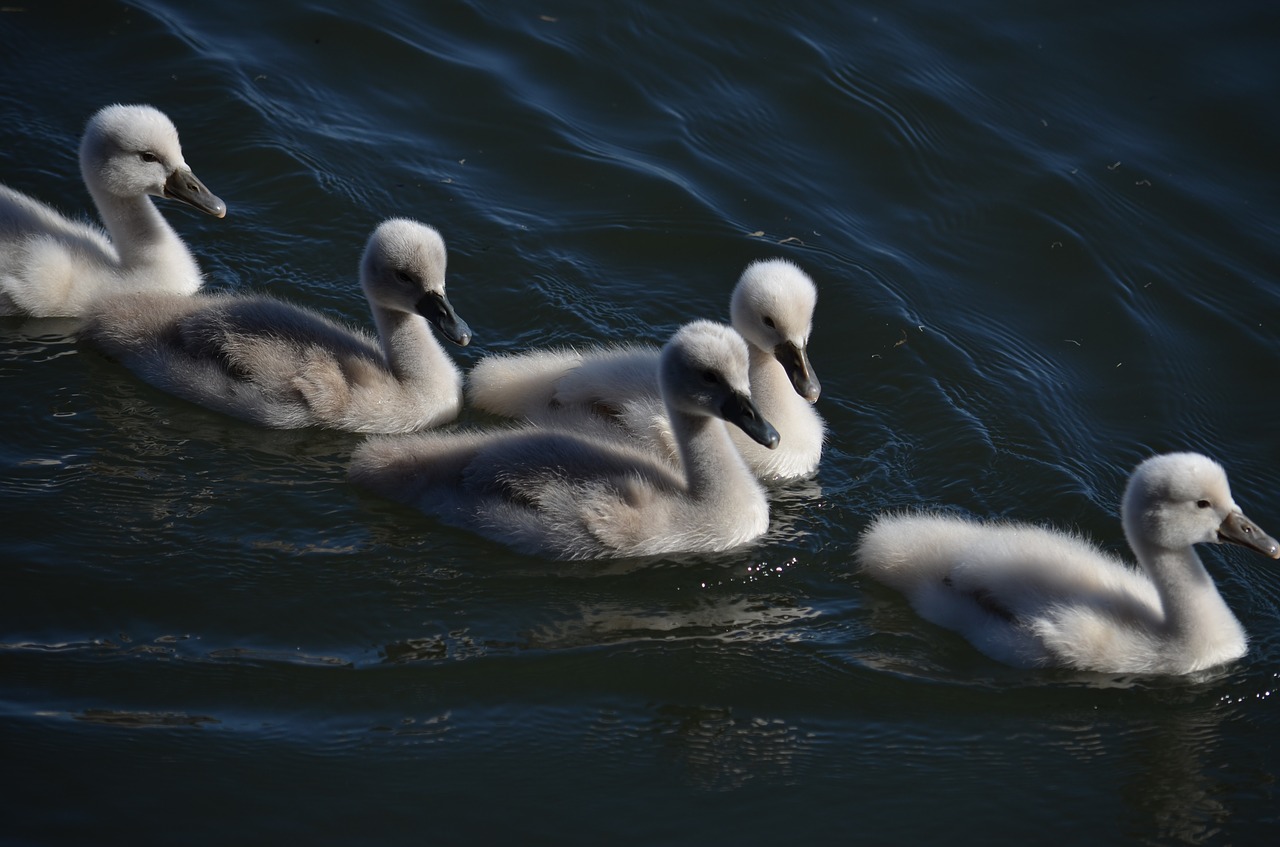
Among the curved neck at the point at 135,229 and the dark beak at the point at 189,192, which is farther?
the dark beak at the point at 189,192

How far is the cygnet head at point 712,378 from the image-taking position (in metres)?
6.70

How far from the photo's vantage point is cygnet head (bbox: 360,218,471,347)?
7.52 m

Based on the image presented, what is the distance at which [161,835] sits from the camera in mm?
5266

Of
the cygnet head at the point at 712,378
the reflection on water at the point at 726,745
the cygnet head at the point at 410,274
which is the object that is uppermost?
the cygnet head at the point at 410,274

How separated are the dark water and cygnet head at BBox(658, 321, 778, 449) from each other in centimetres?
62

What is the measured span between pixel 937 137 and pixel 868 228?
3.86 feet

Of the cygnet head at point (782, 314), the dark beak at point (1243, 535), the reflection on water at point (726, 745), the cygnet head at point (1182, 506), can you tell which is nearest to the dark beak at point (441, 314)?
the cygnet head at point (782, 314)

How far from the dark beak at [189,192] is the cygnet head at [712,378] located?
3.01 meters

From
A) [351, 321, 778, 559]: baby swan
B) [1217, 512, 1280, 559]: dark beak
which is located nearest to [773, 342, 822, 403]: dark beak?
[351, 321, 778, 559]: baby swan

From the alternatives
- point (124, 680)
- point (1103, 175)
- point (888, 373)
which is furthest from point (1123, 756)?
point (1103, 175)

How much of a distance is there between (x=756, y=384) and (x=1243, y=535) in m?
2.32

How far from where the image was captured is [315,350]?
24.6 feet

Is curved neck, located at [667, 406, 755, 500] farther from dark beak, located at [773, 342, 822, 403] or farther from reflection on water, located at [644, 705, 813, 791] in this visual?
reflection on water, located at [644, 705, 813, 791]

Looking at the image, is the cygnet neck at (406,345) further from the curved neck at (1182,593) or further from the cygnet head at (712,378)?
the curved neck at (1182,593)
